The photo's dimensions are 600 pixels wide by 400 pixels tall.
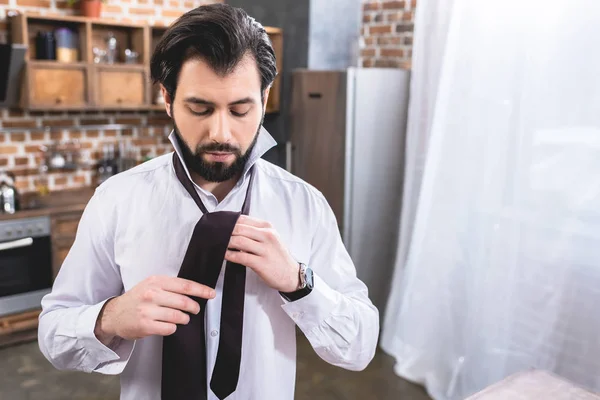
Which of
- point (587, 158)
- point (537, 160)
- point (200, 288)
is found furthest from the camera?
point (537, 160)

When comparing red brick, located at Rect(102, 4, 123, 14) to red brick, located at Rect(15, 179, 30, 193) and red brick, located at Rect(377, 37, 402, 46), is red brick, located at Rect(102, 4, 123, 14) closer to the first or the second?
red brick, located at Rect(15, 179, 30, 193)

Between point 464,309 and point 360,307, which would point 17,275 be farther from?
point 360,307

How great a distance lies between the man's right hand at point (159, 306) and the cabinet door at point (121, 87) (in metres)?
3.12

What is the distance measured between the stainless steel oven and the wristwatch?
2822 mm

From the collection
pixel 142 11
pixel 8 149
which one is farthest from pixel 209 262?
pixel 142 11

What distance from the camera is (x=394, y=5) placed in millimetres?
3922

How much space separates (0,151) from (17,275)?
87cm

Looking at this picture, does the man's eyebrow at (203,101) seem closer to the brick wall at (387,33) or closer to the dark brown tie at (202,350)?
the dark brown tie at (202,350)

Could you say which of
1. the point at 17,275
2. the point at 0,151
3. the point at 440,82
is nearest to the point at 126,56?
the point at 0,151

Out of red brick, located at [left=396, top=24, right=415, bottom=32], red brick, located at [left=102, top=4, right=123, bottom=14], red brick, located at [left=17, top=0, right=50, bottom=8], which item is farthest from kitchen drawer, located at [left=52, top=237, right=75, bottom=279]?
red brick, located at [left=396, top=24, right=415, bottom=32]

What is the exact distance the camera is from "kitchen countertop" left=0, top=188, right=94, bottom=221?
344cm

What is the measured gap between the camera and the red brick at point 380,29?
3.99 metres

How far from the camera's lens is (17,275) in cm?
350

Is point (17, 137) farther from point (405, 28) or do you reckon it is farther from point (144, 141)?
point (405, 28)
